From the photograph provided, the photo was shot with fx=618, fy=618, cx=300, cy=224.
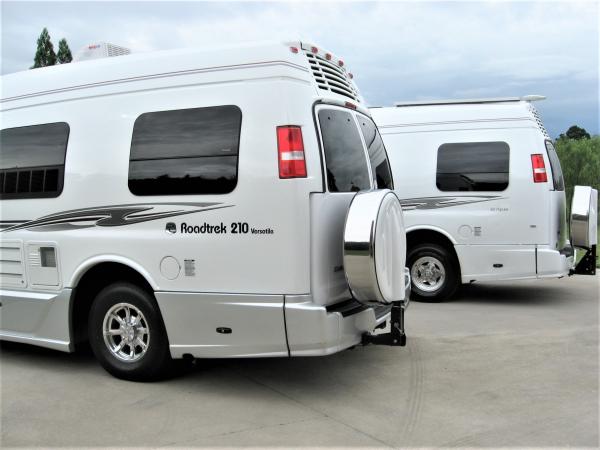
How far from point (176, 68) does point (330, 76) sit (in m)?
1.27

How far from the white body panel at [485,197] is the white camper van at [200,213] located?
328 cm

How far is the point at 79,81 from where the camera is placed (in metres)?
5.38

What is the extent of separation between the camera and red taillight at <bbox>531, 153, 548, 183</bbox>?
26.9 ft

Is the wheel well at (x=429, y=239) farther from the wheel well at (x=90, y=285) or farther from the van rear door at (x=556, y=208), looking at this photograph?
the wheel well at (x=90, y=285)

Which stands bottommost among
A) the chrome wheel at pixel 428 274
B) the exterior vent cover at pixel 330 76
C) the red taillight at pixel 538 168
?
the chrome wheel at pixel 428 274

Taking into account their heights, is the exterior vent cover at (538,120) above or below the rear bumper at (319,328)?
above

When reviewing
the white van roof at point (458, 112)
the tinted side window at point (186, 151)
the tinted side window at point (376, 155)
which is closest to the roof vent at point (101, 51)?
the tinted side window at point (186, 151)

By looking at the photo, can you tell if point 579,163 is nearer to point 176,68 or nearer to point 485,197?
point 485,197

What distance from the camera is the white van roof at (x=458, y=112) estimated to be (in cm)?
856

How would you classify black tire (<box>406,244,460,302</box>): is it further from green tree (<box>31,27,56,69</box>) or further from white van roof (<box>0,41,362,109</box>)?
green tree (<box>31,27,56,69</box>)

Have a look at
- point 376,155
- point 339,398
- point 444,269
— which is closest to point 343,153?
point 376,155

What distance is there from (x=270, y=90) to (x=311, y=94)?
338 millimetres

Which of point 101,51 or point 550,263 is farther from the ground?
point 101,51

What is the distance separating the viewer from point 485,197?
849 centimetres
